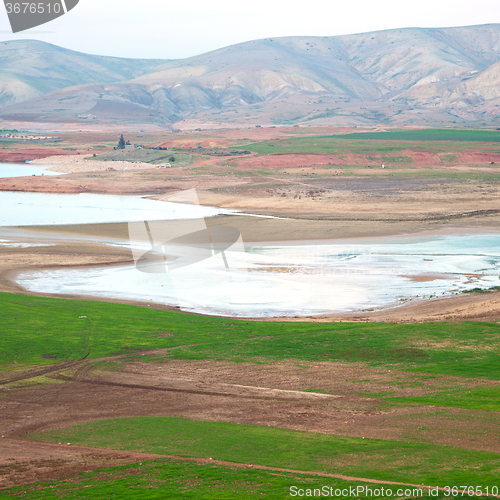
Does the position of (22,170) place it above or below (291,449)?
above

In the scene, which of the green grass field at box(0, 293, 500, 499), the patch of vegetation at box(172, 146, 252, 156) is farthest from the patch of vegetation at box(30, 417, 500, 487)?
the patch of vegetation at box(172, 146, 252, 156)

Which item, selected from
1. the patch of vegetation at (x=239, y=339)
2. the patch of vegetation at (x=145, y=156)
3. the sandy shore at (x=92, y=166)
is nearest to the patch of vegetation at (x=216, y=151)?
the patch of vegetation at (x=145, y=156)

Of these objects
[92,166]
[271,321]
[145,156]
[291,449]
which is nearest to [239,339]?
[271,321]

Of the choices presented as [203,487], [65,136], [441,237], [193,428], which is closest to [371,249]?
[441,237]

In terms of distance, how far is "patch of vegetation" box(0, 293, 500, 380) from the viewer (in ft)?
73.0

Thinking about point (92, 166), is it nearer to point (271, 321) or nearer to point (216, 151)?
point (216, 151)

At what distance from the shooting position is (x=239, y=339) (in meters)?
24.8

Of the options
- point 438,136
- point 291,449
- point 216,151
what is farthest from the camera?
point 438,136

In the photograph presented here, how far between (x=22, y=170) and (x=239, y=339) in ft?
309

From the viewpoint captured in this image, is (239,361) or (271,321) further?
(271,321)

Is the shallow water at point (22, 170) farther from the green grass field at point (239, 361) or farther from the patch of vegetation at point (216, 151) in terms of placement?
the green grass field at point (239, 361)

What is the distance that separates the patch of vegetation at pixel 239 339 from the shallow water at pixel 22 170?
254ft

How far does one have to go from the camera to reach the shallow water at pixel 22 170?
101188 millimetres

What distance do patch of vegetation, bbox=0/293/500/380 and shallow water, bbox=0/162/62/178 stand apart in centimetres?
7732
